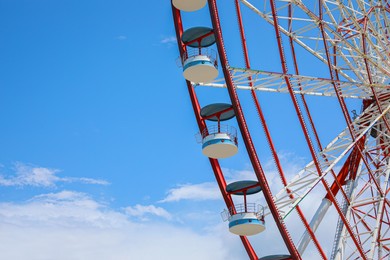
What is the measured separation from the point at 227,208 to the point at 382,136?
9.77 metres

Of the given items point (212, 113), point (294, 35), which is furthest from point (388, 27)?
point (212, 113)

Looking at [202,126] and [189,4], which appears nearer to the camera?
[189,4]

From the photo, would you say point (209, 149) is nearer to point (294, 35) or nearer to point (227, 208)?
point (227, 208)

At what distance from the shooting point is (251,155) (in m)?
23.2

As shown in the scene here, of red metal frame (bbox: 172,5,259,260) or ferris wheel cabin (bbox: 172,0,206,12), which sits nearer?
ferris wheel cabin (bbox: 172,0,206,12)

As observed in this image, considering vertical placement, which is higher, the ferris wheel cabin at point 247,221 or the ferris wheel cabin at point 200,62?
the ferris wheel cabin at point 200,62

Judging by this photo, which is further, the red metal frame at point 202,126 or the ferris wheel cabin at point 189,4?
the red metal frame at point 202,126

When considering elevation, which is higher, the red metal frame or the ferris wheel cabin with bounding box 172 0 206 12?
the ferris wheel cabin with bounding box 172 0 206 12

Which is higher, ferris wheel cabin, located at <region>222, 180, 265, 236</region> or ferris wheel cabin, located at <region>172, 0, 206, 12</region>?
ferris wheel cabin, located at <region>172, 0, 206, 12</region>

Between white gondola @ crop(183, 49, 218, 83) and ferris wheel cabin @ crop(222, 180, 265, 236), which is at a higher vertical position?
white gondola @ crop(183, 49, 218, 83)

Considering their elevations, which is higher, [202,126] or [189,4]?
[189,4]

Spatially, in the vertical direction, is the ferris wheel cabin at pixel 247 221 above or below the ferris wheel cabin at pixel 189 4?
below

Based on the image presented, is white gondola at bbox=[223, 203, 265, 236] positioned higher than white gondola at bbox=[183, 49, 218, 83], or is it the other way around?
white gondola at bbox=[183, 49, 218, 83]

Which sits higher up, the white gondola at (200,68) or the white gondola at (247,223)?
the white gondola at (200,68)
